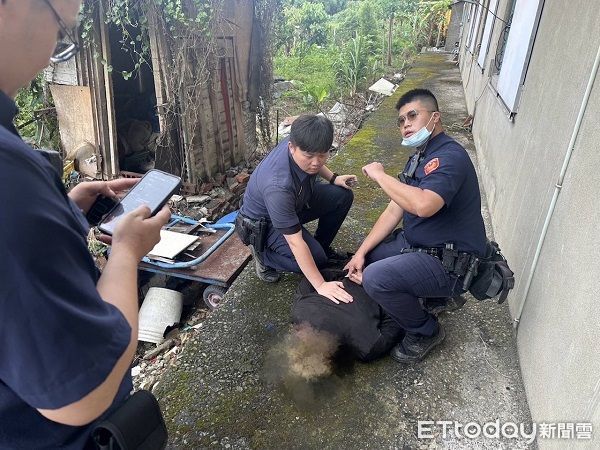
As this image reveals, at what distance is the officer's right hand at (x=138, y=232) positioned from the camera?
3.35 feet

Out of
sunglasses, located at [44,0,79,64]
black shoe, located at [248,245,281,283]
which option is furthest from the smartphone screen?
black shoe, located at [248,245,281,283]

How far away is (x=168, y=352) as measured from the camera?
3178 mm

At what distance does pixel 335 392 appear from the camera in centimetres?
211

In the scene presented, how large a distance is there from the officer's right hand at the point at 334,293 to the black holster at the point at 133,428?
1310 mm

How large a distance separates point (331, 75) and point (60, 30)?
37.3 feet

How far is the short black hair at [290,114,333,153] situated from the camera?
2.48 meters

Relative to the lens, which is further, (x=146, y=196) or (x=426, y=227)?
(x=426, y=227)

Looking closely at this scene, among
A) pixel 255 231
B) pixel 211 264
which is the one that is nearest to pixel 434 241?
pixel 255 231

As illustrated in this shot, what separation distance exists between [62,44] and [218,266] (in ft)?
8.69

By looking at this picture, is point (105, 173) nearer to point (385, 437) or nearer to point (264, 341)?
point (264, 341)

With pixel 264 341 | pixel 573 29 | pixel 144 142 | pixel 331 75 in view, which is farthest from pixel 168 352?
pixel 331 75

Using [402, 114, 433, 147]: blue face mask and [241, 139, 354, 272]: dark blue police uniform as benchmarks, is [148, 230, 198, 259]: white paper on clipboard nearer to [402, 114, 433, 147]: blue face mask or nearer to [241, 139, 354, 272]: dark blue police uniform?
[241, 139, 354, 272]: dark blue police uniform

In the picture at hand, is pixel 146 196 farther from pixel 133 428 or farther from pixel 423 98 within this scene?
pixel 423 98

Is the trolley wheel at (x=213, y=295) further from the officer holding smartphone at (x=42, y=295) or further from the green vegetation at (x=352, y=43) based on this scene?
the green vegetation at (x=352, y=43)
